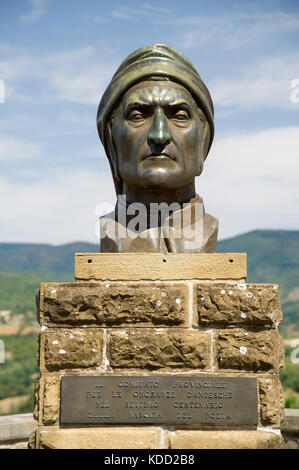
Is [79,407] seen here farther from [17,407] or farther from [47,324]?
[17,407]

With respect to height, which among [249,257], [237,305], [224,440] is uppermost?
[249,257]

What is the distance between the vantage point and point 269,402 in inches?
161

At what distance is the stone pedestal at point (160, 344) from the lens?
13.4 ft

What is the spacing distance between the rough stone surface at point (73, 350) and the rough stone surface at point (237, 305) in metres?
0.67

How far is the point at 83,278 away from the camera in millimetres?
4281

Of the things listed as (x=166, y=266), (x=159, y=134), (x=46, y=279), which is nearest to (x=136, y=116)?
(x=159, y=134)

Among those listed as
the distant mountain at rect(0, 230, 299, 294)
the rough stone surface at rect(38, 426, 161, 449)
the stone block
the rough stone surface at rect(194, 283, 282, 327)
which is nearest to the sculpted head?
the stone block

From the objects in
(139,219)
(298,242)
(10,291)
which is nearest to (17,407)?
(10,291)

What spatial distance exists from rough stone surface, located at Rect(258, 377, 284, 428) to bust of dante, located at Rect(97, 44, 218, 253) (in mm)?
1144

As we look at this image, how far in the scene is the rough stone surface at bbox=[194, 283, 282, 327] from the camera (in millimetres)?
4133

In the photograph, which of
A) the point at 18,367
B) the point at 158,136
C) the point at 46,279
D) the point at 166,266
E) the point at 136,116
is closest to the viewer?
the point at 166,266

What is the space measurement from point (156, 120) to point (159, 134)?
0.15 metres

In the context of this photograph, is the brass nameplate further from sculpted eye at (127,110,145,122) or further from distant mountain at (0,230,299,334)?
distant mountain at (0,230,299,334)

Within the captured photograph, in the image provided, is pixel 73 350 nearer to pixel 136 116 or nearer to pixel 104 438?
pixel 104 438
